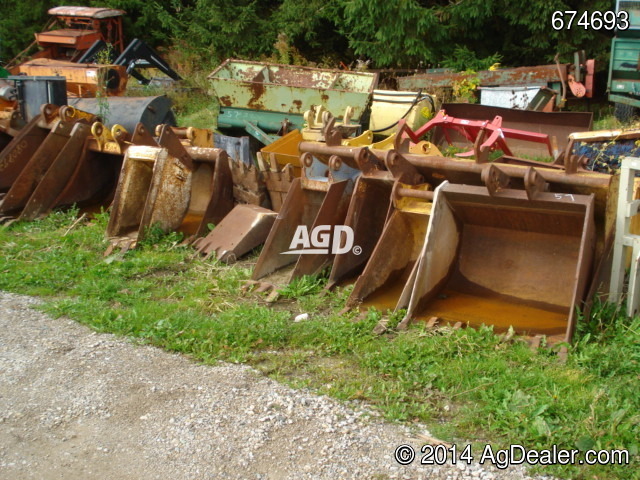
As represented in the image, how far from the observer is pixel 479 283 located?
15.1ft

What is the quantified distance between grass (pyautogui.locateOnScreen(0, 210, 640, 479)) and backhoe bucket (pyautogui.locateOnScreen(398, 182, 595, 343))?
1.03 feet

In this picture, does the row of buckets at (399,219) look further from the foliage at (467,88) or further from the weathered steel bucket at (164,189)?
the foliage at (467,88)

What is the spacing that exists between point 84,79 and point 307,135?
556 cm

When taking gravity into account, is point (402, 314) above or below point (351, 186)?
below

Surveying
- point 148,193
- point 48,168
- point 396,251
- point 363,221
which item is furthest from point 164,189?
point 396,251

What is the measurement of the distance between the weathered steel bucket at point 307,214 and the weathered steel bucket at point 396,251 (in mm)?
525

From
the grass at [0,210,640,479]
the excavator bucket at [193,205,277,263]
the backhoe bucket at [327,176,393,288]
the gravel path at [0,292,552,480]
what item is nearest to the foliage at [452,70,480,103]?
the excavator bucket at [193,205,277,263]

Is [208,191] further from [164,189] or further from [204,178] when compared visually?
[164,189]

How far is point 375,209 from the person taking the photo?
199 inches

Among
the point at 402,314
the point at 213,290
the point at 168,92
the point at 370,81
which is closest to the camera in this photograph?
the point at 402,314

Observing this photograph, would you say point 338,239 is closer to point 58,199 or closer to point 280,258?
point 280,258

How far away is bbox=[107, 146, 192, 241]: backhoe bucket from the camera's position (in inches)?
232

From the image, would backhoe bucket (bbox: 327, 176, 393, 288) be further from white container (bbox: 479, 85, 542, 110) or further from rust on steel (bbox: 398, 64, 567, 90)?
rust on steel (bbox: 398, 64, 567, 90)

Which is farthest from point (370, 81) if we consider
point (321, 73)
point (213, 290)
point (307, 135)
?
point (213, 290)
